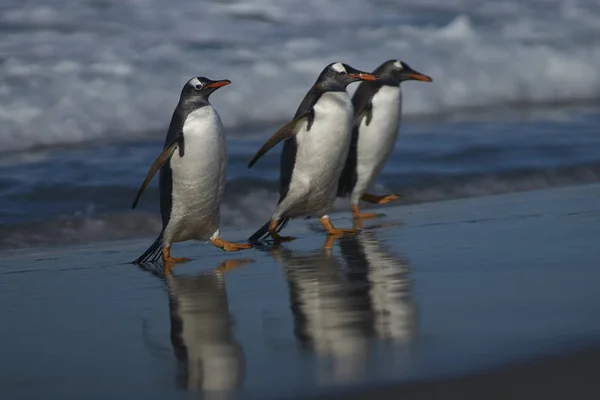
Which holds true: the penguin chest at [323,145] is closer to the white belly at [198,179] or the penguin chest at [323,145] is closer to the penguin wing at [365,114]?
the white belly at [198,179]

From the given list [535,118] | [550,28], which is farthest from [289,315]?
[550,28]

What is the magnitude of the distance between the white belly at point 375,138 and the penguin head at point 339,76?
76 cm

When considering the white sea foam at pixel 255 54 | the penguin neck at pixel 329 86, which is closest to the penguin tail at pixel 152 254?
the penguin neck at pixel 329 86

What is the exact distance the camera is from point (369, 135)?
719 cm

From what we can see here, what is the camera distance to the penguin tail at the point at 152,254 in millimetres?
5500

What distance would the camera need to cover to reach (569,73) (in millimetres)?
15047

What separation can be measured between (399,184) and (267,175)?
0.85 metres

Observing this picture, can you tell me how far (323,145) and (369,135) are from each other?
113 cm

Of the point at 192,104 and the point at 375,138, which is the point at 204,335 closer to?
the point at 192,104

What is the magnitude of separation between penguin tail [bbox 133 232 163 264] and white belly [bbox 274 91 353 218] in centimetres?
70

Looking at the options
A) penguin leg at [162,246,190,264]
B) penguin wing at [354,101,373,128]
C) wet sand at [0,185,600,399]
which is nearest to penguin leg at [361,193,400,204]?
penguin wing at [354,101,373,128]

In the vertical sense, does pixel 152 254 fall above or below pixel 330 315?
below

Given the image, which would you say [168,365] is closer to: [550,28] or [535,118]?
[535,118]

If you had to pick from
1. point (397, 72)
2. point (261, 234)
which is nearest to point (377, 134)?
point (397, 72)
